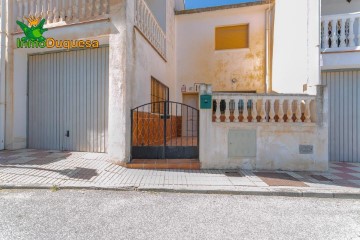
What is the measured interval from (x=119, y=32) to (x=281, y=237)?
5510 millimetres

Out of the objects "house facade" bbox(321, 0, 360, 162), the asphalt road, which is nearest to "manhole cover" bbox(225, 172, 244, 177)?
the asphalt road

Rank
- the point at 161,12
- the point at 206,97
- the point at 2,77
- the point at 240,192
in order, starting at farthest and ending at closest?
1. the point at 161,12
2. the point at 2,77
3. the point at 206,97
4. the point at 240,192

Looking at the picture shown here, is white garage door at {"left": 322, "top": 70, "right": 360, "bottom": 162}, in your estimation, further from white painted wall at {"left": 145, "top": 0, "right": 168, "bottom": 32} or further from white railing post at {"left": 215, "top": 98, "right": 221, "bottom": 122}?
white painted wall at {"left": 145, "top": 0, "right": 168, "bottom": 32}

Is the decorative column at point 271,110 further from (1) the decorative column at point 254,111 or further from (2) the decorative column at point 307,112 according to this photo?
(2) the decorative column at point 307,112

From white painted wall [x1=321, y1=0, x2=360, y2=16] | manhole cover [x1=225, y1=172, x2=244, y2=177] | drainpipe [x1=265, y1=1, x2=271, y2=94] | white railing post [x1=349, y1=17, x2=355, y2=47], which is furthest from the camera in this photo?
drainpipe [x1=265, y1=1, x2=271, y2=94]

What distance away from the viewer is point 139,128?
6.12 m

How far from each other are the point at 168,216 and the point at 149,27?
6.14m

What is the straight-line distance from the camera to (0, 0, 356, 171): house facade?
5.54 metres

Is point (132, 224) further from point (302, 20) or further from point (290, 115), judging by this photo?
point (302, 20)

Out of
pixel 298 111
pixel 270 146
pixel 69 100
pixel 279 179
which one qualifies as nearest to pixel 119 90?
pixel 69 100

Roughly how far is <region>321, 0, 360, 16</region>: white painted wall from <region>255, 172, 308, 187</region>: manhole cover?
648cm

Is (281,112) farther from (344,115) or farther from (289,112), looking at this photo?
(344,115)

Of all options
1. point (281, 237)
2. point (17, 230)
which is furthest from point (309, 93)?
point (17, 230)

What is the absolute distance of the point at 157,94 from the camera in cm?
822
